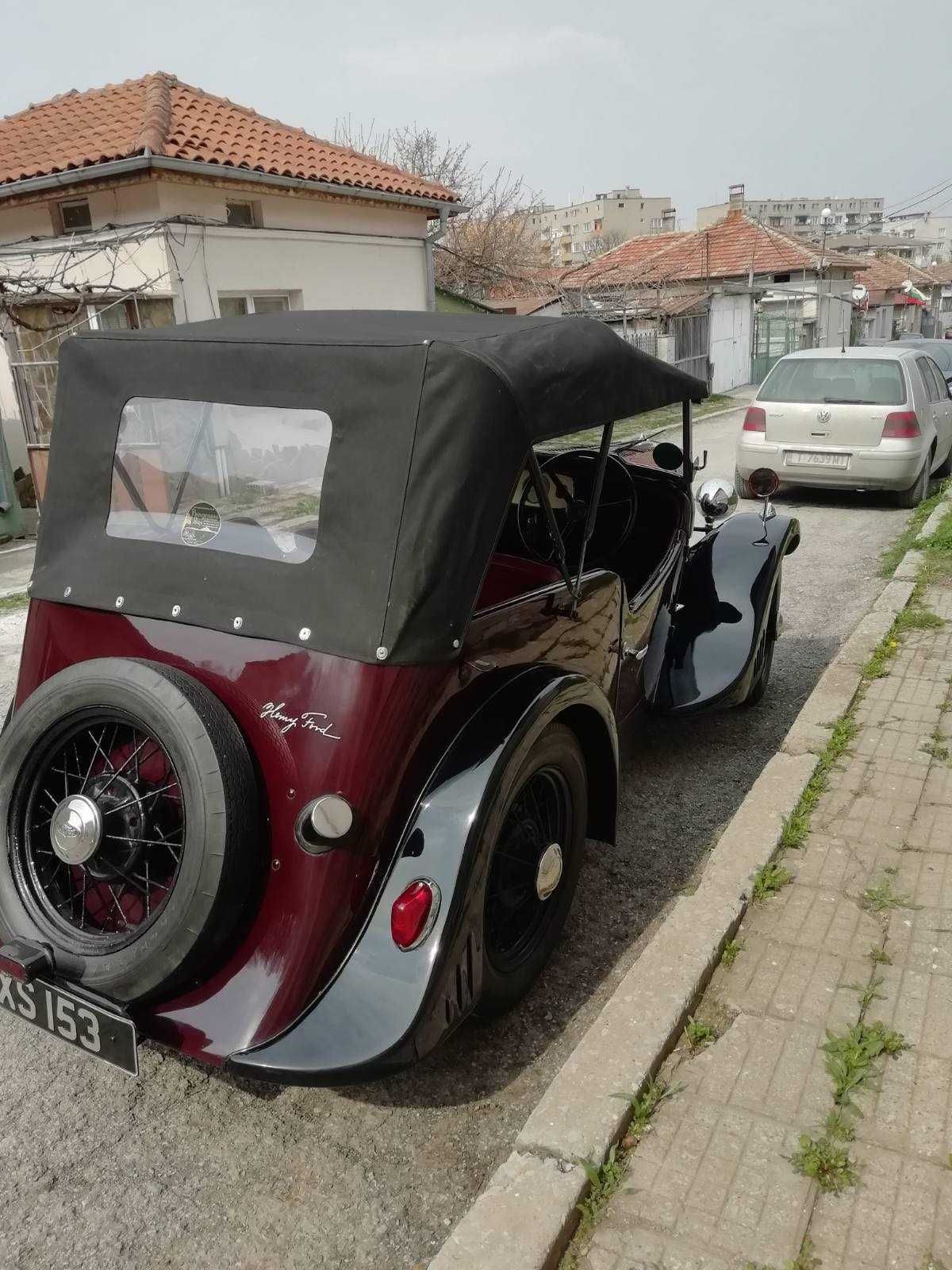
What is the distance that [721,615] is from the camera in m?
4.43

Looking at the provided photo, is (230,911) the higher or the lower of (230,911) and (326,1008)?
the higher

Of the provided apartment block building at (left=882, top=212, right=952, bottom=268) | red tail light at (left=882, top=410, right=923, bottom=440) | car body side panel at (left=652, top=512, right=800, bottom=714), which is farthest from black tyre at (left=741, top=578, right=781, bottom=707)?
apartment block building at (left=882, top=212, right=952, bottom=268)

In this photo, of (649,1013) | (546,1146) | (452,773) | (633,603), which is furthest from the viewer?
(633,603)

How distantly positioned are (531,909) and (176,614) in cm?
134

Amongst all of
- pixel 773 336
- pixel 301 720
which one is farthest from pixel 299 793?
pixel 773 336

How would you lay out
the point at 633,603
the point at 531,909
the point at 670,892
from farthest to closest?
1. the point at 633,603
2. the point at 670,892
3. the point at 531,909

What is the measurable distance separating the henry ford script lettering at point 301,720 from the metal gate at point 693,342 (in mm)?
21286

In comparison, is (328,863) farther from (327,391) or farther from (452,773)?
(327,391)

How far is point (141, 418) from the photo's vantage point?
2.93 m

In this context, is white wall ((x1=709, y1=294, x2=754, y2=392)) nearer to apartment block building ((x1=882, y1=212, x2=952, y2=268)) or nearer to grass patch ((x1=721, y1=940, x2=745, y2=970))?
grass patch ((x1=721, y1=940, x2=745, y2=970))

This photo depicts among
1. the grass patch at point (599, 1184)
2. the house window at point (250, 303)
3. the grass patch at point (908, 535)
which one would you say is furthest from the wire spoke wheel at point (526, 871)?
the house window at point (250, 303)

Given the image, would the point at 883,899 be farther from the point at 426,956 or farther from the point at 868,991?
the point at 426,956

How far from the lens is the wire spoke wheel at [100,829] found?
2340mm

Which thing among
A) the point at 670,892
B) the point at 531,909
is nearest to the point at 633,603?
the point at 670,892
